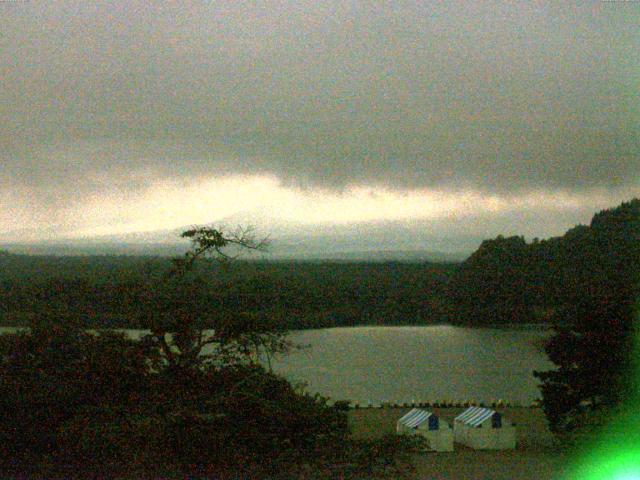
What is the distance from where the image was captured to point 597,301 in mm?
15852

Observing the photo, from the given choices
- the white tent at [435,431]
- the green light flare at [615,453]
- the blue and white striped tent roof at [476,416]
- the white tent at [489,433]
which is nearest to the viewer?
the green light flare at [615,453]

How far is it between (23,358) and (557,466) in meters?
5.64

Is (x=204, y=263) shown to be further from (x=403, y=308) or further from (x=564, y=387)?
(x=403, y=308)

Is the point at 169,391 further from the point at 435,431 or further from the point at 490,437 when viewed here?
the point at 490,437

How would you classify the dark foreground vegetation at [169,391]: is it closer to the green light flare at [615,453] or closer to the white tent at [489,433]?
the green light flare at [615,453]

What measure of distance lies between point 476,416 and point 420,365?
15.7m

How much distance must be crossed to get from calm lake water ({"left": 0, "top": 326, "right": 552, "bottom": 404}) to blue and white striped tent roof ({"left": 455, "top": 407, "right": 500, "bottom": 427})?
4.45 metres

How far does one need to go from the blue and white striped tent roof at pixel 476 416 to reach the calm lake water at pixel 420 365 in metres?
4.45

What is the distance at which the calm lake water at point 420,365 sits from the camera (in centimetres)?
2555

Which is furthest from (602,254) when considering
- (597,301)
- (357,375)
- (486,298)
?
(597,301)

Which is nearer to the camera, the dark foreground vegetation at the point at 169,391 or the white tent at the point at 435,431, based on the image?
the dark foreground vegetation at the point at 169,391

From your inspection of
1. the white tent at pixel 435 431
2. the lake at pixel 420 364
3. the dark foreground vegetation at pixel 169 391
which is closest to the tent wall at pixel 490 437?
the white tent at pixel 435 431

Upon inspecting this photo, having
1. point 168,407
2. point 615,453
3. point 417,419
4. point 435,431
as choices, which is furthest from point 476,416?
point 168,407

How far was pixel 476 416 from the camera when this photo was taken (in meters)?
17.0
